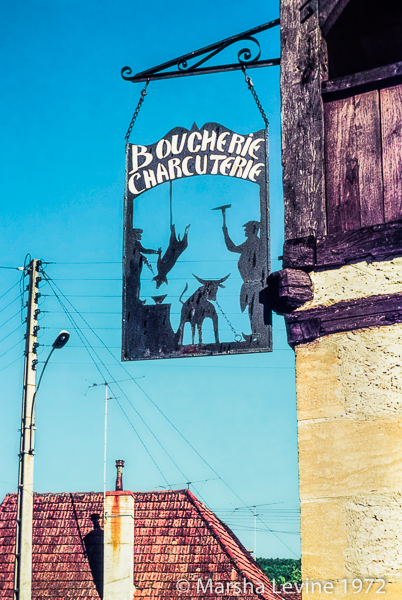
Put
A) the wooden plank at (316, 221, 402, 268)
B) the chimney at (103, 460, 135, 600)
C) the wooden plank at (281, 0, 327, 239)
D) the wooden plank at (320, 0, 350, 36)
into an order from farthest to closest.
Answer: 1. the chimney at (103, 460, 135, 600)
2. the wooden plank at (320, 0, 350, 36)
3. the wooden plank at (281, 0, 327, 239)
4. the wooden plank at (316, 221, 402, 268)

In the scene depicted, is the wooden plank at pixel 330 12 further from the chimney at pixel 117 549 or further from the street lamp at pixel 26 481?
the chimney at pixel 117 549

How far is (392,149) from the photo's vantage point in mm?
5180

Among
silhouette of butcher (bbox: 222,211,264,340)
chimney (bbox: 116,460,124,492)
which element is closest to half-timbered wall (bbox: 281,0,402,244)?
silhouette of butcher (bbox: 222,211,264,340)

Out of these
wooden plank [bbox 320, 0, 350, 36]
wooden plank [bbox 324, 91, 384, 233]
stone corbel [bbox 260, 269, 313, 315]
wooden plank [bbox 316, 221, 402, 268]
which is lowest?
stone corbel [bbox 260, 269, 313, 315]

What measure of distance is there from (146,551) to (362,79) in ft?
36.2

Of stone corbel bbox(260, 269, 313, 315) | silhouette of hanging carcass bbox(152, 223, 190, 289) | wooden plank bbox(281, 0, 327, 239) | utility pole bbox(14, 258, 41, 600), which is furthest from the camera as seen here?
utility pole bbox(14, 258, 41, 600)

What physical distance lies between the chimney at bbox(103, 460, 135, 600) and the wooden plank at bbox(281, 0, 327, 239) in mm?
9216

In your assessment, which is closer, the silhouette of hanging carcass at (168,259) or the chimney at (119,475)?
the silhouette of hanging carcass at (168,259)

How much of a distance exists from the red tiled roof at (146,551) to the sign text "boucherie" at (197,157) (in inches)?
365

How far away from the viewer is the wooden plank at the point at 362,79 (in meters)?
5.27

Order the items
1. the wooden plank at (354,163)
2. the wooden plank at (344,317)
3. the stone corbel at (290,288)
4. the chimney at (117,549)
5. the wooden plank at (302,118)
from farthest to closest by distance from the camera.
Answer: the chimney at (117,549) → the wooden plank at (302,118) → the wooden plank at (354,163) → the stone corbel at (290,288) → the wooden plank at (344,317)

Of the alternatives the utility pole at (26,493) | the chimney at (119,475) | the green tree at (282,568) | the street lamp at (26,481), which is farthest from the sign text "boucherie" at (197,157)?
the green tree at (282,568)

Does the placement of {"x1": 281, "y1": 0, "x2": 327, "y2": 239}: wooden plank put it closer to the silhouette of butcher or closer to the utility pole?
the silhouette of butcher

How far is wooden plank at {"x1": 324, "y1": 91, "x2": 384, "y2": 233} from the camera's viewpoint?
5184 mm
